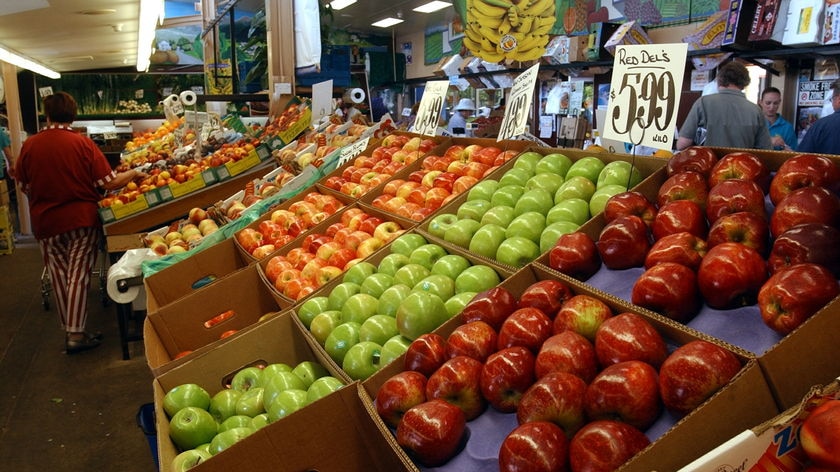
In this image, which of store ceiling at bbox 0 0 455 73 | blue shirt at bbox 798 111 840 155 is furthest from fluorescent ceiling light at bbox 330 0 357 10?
blue shirt at bbox 798 111 840 155

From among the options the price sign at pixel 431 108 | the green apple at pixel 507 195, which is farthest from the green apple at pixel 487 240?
the price sign at pixel 431 108

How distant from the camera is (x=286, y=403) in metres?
1.80

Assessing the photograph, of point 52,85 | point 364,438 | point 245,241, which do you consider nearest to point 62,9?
point 245,241

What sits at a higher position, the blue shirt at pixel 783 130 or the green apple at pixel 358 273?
the blue shirt at pixel 783 130

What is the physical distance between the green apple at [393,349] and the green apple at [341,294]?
0.42 meters

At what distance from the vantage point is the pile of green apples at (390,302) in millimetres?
1821

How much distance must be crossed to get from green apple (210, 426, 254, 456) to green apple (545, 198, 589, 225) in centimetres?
121

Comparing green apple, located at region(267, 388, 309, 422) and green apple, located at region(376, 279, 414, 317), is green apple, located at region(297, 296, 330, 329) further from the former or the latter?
green apple, located at region(267, 388, 309, 422)

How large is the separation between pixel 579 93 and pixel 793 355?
7742 mm

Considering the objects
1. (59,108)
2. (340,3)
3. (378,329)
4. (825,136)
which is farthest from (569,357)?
(340,3)

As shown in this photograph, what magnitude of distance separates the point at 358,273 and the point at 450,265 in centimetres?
41

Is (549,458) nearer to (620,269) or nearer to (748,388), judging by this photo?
(748,388)

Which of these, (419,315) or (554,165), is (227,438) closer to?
(419,315)

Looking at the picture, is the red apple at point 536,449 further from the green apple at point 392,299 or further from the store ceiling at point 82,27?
the store ceiling at point 82,27
